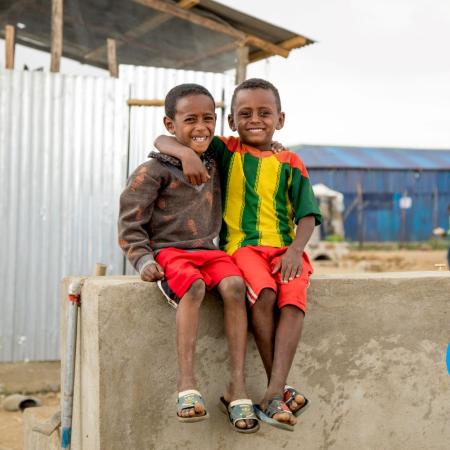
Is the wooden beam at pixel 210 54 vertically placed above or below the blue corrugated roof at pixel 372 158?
below

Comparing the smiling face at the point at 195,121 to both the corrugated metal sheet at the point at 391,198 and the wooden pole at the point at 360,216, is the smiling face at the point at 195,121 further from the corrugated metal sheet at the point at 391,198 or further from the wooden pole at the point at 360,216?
the wooden pole at the point at 360,216

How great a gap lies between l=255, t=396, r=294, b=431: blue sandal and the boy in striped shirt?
0.38 ft

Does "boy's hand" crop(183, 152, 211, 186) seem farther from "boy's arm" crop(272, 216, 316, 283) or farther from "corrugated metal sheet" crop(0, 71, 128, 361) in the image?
"corrugated metal sheet" crop(0, 71, 128, 361)

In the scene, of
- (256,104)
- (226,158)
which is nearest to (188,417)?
(226,158)

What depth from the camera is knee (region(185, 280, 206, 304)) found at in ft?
7.86

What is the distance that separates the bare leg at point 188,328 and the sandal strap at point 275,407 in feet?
0.94

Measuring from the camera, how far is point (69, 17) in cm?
671

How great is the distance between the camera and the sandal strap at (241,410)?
7.54 feet

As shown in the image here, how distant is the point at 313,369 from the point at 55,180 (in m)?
3.80

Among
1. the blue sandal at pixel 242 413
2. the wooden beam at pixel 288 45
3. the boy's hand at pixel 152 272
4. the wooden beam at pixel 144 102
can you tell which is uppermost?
the wooden beam at pixel 288 45

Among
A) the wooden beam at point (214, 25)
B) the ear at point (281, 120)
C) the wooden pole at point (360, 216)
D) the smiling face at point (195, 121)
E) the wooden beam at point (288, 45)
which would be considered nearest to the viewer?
the smiling face at point (195, 121)

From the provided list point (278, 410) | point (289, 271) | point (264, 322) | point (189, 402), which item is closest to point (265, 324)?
point (264, 322)

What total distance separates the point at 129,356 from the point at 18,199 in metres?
3.71

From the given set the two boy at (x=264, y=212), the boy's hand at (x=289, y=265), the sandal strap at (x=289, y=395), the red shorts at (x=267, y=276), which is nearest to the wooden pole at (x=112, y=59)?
the two boy at (x=264, y=212)
